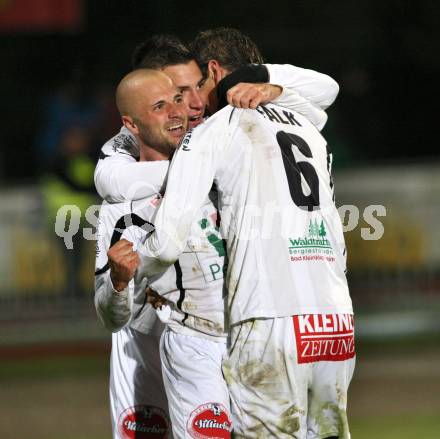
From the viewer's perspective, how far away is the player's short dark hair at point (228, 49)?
5074 millimetres

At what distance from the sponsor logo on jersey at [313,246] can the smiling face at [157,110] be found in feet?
3.03

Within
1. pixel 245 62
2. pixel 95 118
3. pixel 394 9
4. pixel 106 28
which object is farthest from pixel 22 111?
pixel 245 62

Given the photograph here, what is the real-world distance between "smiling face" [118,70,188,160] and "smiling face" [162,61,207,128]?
0.06 meters

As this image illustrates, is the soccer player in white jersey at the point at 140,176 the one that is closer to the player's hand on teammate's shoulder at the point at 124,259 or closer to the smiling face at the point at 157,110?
the player's hand on teammate's shoulder at the point at 124,259

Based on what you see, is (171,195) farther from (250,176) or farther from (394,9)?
(394,9)

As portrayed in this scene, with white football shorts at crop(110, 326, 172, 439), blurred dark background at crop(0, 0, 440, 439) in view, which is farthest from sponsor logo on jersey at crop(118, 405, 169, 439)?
blurred dark background at crop(0, 0, 440, 439)

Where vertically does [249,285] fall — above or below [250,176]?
below

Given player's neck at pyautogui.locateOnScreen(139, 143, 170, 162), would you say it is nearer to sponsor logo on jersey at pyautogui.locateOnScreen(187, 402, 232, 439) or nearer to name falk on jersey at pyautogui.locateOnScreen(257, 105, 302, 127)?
name falk on jersey at pyautogui.locateOnScreen(257, 105, 302, 127)

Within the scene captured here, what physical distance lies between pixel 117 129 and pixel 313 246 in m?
9.41

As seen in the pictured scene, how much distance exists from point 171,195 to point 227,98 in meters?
0.53

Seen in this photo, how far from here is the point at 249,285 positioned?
457 centimetres

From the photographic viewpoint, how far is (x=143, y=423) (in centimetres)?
573

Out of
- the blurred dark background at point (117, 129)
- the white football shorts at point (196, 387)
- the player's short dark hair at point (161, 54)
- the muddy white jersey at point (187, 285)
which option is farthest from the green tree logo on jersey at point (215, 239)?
the blurred dark background at point (117, 129)

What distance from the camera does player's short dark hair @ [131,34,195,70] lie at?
552 centimetres
